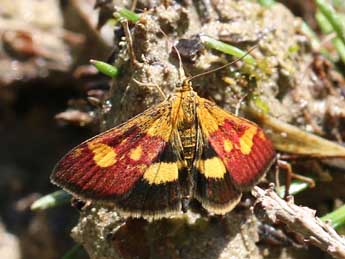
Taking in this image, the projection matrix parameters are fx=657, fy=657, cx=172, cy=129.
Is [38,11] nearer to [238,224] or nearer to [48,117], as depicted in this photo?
[48,117]

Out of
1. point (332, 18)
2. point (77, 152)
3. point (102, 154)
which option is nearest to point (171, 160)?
point (102, 154)

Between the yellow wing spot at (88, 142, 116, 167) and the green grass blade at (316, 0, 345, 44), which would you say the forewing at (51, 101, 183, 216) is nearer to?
the yellow wing spot at (88, 142, 116, 167)

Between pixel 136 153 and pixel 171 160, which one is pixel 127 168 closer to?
pixel 136 153

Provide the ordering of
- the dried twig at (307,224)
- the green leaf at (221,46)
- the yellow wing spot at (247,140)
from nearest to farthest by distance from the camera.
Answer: the dried twig at (307,224) < the yellow wing spot at (247,140) < the green leaf at (221,46)

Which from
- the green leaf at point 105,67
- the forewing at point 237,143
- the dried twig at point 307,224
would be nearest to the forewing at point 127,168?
the forewing at point 237,143

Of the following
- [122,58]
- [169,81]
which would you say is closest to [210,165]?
[169,81]

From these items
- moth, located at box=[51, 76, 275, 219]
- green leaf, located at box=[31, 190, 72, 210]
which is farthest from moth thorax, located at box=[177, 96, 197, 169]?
green leaf, located at box=[31, 190, 72, 210]

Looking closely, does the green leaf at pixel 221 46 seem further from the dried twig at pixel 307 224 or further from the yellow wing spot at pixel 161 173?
the dried twig at pixel 307 224
